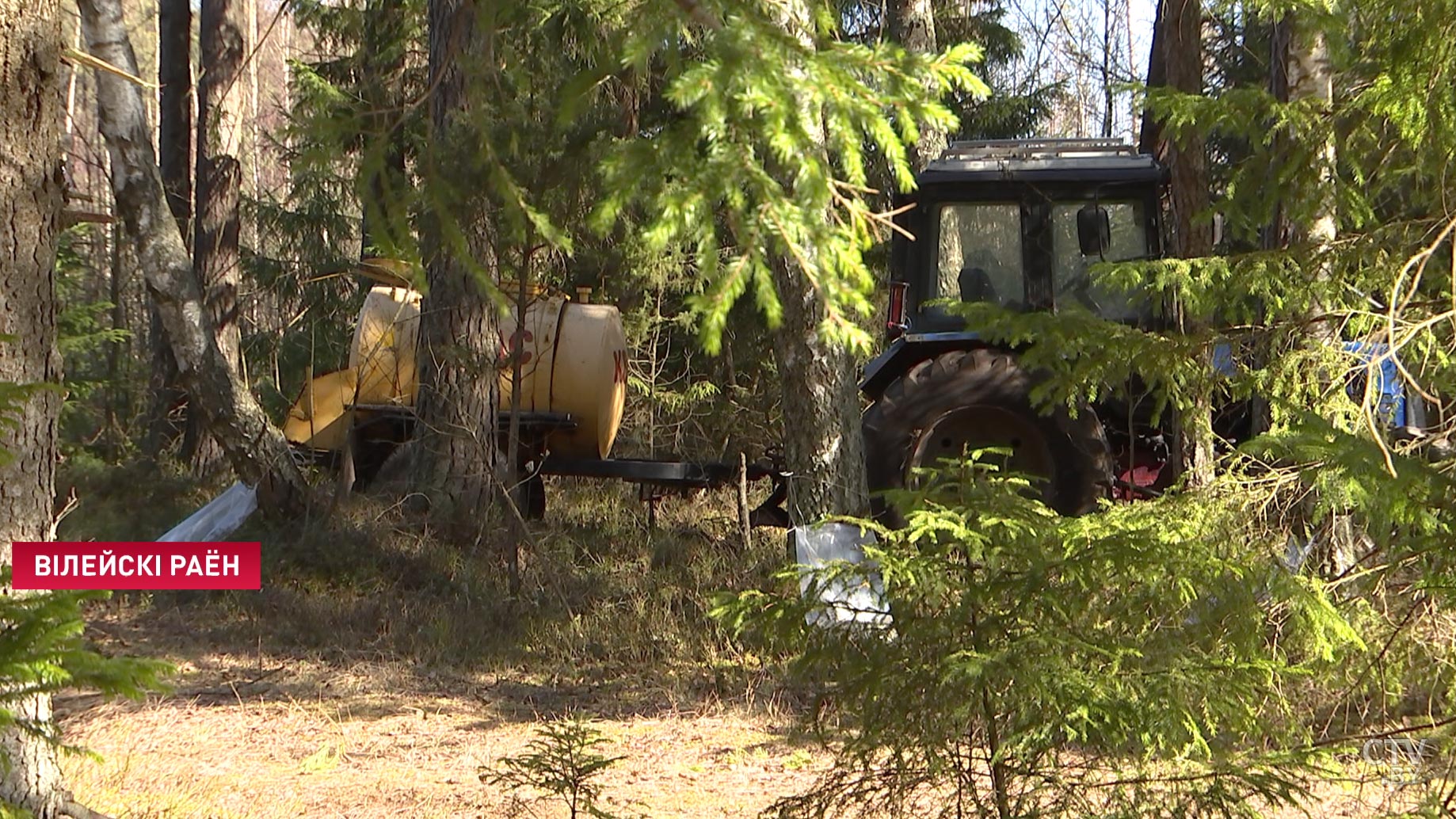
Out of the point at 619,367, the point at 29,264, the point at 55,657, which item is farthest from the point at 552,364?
the point at 55,657

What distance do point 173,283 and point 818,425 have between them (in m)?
4.86

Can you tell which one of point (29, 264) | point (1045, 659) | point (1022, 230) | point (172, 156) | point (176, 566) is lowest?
point (176, 566)

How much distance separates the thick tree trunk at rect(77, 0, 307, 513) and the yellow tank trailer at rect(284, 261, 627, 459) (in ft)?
2.76

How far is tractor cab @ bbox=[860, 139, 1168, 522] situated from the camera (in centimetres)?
863

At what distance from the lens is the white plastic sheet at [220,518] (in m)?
10.2

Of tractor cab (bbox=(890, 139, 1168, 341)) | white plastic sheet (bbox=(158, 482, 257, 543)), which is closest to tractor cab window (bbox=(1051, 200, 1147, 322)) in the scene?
tractor cab (bbox=(890, 139, 1168, 341))

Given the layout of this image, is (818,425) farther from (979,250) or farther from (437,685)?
(437,685)

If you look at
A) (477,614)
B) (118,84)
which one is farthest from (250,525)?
(118,84)

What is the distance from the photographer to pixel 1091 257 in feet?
29.2

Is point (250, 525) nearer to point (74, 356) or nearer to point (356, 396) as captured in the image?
point (356, 396)

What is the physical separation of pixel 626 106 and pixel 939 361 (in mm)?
3335

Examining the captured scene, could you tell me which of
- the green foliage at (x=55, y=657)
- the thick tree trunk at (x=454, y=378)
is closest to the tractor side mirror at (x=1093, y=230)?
the thick tree trunk at (x=454, y=378)

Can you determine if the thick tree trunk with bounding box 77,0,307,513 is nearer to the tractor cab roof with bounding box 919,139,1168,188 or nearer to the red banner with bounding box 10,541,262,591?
the red banner with bounding box 10,541,262,591

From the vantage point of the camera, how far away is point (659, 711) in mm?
7188
